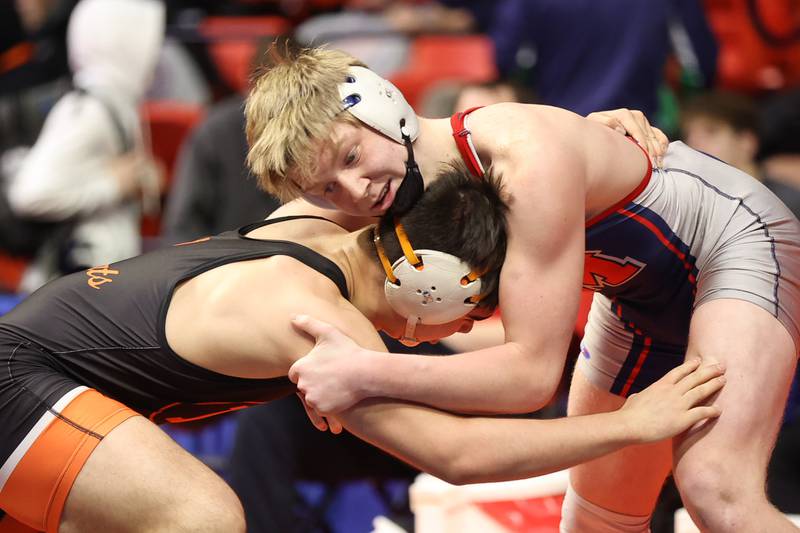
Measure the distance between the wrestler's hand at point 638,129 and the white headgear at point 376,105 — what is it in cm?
56

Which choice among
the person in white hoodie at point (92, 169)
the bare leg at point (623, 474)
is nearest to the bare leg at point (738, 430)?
the bare leg at point (623, 474)

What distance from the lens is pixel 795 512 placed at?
441 cm

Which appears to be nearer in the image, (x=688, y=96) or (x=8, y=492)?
(x=8, y=492)

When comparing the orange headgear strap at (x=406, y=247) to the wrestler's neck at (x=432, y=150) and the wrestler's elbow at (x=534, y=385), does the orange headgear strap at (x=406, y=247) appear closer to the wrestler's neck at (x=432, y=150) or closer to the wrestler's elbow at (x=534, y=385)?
the wrestler's neck at (x=432, y=150)

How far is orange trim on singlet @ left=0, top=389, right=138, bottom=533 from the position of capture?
103 inches

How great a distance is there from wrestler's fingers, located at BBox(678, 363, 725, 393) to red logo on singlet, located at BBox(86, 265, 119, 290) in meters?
1.39

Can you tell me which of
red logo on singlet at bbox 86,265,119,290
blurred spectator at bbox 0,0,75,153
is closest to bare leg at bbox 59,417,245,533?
red logo on singlet at bbox 86,265,119,290

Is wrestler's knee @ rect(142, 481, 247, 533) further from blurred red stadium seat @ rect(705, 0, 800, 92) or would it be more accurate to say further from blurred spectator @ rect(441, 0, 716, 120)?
blurred red stadium seat @ rect(705, 0, 800, 92)

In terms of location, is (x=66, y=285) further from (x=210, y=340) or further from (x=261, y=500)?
(x=261, y=500)

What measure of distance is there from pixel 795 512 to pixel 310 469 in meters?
1.87

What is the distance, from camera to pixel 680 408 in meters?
2.64

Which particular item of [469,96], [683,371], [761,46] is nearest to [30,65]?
[469,96]

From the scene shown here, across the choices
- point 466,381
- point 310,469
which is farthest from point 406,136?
point 310,469

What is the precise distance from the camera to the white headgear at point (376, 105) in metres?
2.79
